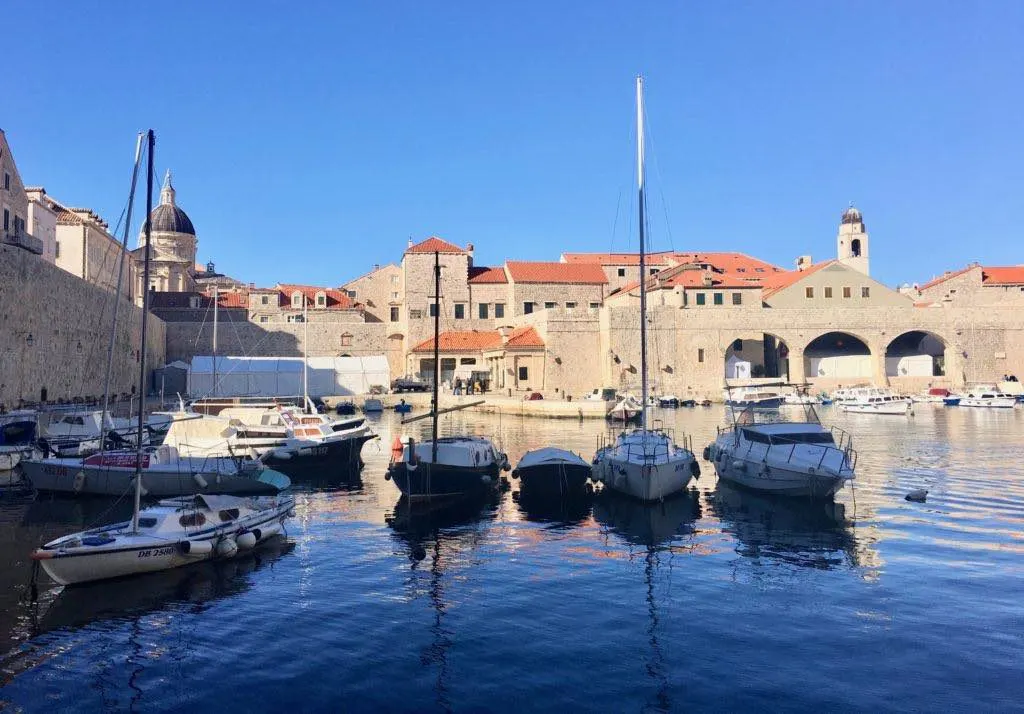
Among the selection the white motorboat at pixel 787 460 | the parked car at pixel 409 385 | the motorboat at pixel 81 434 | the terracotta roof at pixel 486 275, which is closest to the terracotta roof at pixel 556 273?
the terracotta roof at pixel 486 275

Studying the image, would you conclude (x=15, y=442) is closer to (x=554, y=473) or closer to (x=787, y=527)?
(x=554, y=473)

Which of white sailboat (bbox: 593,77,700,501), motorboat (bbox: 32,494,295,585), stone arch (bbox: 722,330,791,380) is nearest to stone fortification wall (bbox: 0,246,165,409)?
motorboat (bbox: 32,494,295,585)

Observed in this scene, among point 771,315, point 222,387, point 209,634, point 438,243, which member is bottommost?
point 209,634

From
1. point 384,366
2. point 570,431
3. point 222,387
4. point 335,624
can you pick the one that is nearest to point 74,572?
point 335,624

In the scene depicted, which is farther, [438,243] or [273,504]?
[438,243]

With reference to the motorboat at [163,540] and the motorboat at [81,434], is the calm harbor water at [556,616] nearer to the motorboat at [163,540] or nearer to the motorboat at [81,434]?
the motorboat at [163,540]

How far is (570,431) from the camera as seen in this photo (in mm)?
36000

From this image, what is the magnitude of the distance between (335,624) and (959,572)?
31.3 ft

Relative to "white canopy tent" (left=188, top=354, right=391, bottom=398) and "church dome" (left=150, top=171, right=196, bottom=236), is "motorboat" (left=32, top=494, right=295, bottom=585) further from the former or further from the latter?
"church dome" (left=150, top=171, right=196, bottom=236)

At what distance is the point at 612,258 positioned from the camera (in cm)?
6456

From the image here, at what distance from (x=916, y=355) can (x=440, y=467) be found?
51.9 meters

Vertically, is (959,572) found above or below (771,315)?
below

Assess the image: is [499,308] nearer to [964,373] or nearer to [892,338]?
[892,338]

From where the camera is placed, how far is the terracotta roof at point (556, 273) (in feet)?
197
